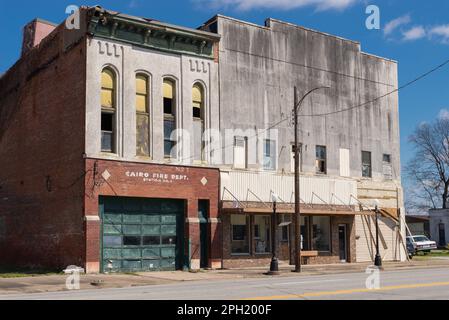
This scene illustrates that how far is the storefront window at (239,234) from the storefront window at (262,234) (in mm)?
648

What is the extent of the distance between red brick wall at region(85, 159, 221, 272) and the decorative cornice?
19.5ft

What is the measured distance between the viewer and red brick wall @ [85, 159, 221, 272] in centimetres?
2819

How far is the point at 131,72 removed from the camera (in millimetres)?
30344

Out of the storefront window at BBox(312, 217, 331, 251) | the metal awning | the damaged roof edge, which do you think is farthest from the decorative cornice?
the storefront window at BBox(312, 217, 331, 251)

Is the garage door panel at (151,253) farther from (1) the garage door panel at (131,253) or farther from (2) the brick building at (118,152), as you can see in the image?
(1) the garage door panel at (131,253)

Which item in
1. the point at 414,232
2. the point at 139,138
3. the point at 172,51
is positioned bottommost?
the point at 414,232

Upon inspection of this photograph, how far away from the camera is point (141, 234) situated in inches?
1176

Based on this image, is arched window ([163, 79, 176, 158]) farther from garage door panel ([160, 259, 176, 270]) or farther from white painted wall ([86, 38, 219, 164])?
garage door panel ([160, 259, 176, 270])

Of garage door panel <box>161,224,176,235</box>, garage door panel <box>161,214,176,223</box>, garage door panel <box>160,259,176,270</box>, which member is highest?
garage door panel <box>161,214,176,223</box>
